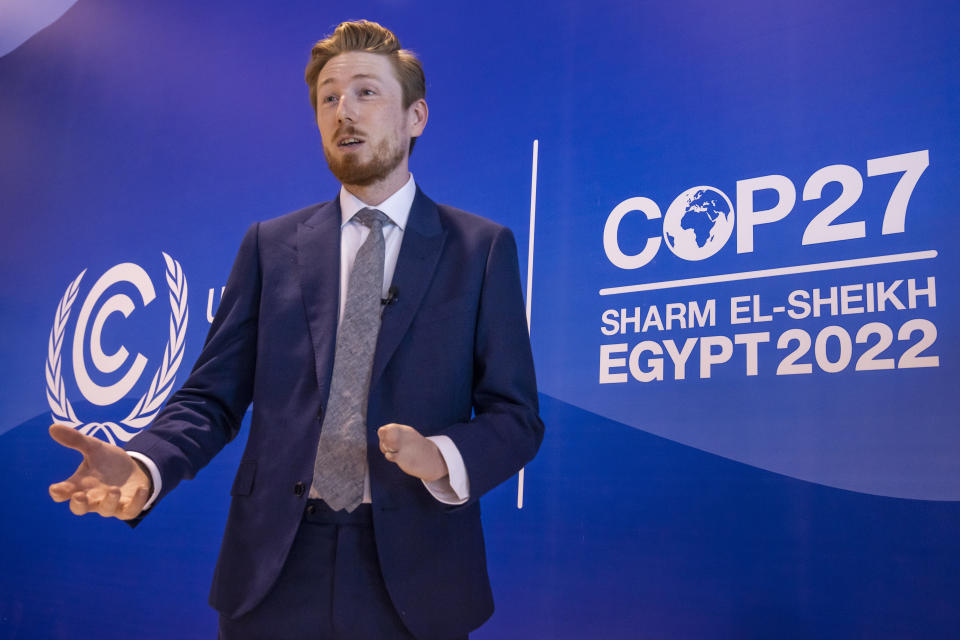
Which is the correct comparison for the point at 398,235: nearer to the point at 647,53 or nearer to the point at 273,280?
the point at 273,280

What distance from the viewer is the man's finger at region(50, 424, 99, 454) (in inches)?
44.2

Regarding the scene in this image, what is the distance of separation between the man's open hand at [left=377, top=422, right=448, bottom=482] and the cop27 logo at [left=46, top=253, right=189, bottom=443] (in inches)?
98.5

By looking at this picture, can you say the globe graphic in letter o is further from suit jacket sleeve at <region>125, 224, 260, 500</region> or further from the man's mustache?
suit jacket sleeve at <region>125, 224, 260, 500</region>

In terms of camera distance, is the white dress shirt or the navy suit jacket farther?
the white dress shirt

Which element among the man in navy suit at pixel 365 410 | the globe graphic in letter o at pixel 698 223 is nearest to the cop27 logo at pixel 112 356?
the globe graphic in letter o at pixel 698 223

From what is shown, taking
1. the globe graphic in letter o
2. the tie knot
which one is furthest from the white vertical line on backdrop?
the tie knot

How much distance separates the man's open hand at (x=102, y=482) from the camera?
1171 millimetres

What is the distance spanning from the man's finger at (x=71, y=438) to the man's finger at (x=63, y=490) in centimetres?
5

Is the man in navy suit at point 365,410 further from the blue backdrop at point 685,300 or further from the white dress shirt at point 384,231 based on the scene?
the blue backdrop at point 685,300

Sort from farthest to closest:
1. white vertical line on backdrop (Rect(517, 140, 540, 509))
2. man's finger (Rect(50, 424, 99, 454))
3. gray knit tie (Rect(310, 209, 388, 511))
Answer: white vertical line on backdrop (Rect(517, 140, 540, 509))
gray knit tie (Rect(310, 209, 388, 511))
man's finger (Rect(50, 424, 99, 454))

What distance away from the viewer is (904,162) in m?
2.14

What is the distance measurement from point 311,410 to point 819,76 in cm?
162

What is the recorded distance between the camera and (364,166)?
1570 millimetres

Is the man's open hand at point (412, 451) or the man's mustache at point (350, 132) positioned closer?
the man's open hand at point (412, 451)
